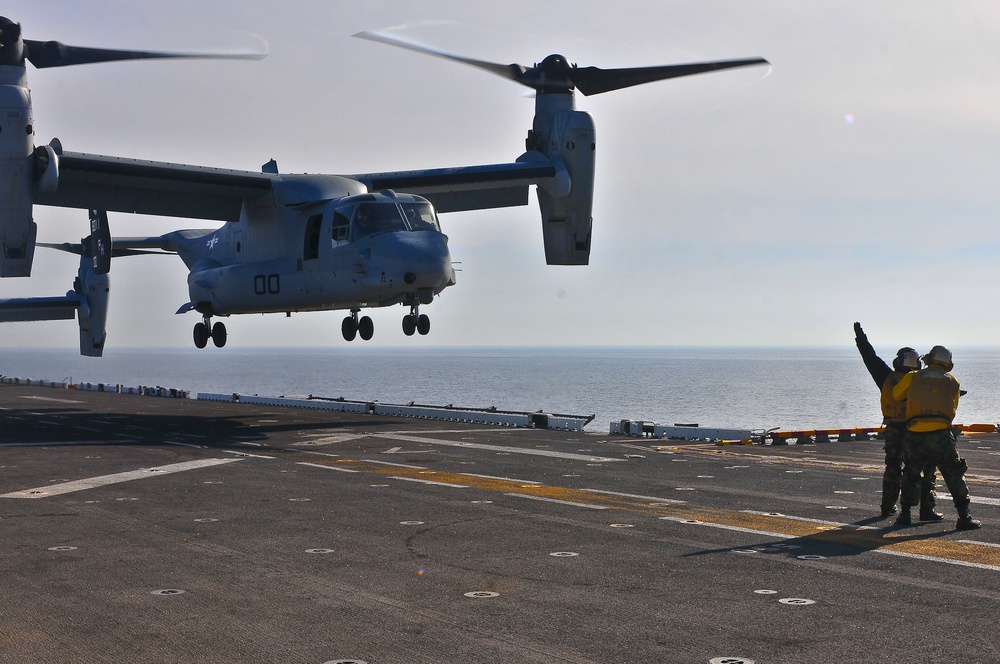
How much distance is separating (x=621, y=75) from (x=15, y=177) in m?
18.8

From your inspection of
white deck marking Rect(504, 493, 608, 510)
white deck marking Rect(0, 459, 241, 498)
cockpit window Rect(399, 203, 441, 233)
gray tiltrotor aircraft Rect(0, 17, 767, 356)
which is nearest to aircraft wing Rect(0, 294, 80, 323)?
gray tiltrotor aircraft Rect(0, 17, 767, 356)

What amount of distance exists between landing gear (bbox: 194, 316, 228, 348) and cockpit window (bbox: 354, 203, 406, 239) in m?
9.92

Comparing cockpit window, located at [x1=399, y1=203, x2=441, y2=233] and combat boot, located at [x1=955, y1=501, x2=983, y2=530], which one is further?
cockpit window, located at [x1=399, y1=203, x2=441, y2=233]

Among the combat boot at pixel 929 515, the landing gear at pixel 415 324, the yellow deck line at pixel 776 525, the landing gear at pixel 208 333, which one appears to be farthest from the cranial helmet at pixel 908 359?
the landing gear at pixel 208 333

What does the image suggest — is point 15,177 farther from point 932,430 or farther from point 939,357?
point 932,430

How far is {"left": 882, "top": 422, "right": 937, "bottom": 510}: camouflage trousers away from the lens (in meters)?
12.1

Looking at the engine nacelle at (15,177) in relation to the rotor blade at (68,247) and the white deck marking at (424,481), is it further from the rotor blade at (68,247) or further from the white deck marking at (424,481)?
the rotor blade at (68,247)

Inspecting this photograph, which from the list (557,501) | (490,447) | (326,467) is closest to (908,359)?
(557,501)

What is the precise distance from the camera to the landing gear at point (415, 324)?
98.4ft

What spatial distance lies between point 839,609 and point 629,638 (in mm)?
1860

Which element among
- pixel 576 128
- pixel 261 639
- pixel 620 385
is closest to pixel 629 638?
pixel 261 639

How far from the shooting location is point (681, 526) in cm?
1177

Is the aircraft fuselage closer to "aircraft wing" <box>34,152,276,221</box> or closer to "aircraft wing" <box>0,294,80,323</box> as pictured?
"aircraft wing" <box>34,152,276,221</box>

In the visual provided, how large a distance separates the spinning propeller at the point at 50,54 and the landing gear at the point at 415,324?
335 inches
